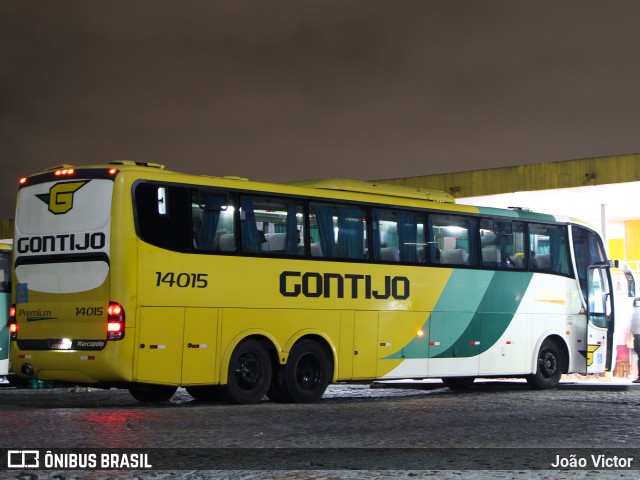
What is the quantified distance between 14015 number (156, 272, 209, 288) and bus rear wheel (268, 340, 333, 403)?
203cm

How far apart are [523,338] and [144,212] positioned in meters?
8.75

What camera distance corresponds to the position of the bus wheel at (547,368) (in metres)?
21.1

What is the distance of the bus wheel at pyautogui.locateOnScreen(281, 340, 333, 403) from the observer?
1655cm

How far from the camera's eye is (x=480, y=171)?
3033 cm

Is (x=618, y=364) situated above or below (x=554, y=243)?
below

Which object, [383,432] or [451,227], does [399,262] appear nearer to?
[451,227]

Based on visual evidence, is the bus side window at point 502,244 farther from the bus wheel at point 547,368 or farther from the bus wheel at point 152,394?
the bus wheel at point 152,394

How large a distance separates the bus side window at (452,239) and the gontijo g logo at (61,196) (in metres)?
6.38

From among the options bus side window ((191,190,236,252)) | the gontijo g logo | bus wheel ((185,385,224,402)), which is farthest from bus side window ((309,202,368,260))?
the gontijo g logo

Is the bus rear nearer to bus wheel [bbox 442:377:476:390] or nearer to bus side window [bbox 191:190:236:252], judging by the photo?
bus side window [bbox 191:190:236:252]

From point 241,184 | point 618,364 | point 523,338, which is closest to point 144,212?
point 241,184

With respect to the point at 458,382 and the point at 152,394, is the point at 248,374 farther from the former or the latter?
the point at 458,382

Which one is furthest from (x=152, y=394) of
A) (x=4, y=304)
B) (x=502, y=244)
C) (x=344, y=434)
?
(x=502, y=244)

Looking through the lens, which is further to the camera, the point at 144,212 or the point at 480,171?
the point at 480,171
